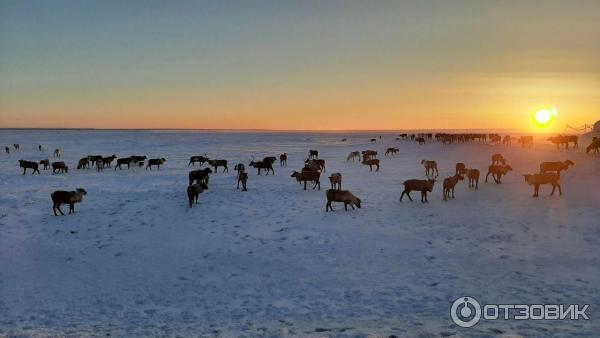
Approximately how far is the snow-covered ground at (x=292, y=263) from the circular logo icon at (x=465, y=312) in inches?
7.3

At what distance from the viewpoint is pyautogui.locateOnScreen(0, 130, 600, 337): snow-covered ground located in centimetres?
805

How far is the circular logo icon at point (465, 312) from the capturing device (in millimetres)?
7628

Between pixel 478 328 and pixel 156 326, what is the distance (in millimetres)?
5616

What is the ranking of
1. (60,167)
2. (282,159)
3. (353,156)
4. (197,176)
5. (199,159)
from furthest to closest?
(353,156)
(282,159)
(199,159)
(60,167)
(197,176)

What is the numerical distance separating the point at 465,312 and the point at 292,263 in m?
4.51

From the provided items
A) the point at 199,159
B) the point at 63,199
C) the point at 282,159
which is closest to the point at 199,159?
the point at 199,159

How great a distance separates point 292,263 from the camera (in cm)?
1122

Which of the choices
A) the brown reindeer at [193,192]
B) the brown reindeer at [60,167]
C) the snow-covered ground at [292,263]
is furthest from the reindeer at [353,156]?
the brown reindeer at [60,167]

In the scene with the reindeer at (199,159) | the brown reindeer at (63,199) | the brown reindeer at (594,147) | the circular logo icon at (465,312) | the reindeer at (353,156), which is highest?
the brown reindeer at (594,147)

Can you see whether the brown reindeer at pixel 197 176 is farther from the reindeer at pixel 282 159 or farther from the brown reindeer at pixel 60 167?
the brown reindeer at pixel 60 167

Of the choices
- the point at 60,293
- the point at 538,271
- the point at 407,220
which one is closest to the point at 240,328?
the point at 60,293

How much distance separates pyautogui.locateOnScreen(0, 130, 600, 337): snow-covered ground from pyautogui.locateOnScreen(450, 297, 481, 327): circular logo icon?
0.19 metres

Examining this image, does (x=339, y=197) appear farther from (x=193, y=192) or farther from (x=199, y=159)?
(x=199, y=159)

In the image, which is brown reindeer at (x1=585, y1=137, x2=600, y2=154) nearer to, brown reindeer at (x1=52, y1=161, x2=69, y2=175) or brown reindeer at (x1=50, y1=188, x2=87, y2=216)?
A: brown reindeer at (x1=50, y1=188, x2=87, y2=216)
